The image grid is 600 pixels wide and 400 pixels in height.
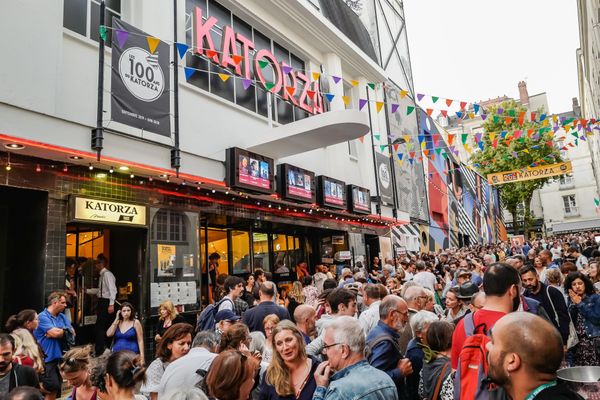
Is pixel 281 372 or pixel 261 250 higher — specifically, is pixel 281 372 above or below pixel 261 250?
below

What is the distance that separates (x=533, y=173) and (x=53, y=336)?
84.7 ft

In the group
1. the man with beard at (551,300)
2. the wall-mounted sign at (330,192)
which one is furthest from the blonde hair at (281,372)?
the wall-mounted sign at (330,192)

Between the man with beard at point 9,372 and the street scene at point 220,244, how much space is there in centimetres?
1

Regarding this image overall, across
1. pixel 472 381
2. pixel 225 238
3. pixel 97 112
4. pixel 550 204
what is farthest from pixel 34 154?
pixel 550 204

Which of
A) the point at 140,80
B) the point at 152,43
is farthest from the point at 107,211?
the point at 152,43

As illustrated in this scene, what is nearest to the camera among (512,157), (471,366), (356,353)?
(471,366)

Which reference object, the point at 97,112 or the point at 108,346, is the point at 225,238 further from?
→ the point at 97,112

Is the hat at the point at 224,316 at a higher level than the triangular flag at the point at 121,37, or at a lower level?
lower

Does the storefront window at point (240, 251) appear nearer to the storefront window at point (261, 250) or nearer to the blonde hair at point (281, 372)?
the storefront window at point (261, 250)

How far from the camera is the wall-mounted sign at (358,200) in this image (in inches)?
633

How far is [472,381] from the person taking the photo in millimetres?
2562

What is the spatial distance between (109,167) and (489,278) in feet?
24.5

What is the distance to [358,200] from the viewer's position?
54.0 feet

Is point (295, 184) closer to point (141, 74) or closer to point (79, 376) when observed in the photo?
point (141, 74)
